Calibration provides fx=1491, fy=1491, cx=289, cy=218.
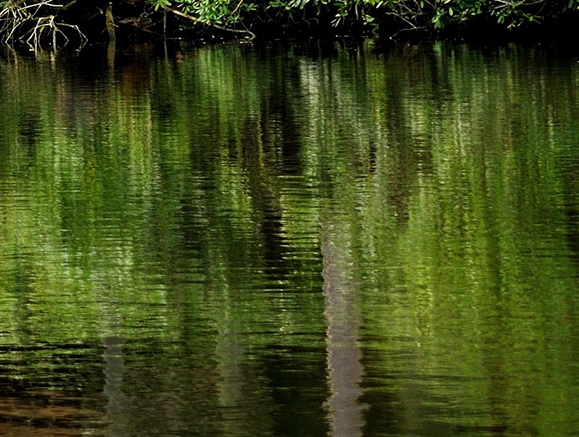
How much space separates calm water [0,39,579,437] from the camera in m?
4.45

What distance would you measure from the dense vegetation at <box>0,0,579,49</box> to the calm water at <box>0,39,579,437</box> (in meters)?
10.3

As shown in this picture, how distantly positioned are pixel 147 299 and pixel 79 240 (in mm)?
1298

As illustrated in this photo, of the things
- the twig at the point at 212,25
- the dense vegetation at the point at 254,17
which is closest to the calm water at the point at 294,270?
the dense vegetation at the point at 254,17

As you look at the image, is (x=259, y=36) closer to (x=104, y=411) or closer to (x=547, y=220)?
(x=547, y=220)

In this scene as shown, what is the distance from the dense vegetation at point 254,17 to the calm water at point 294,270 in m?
10.3

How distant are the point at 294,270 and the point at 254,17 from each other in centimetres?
1959

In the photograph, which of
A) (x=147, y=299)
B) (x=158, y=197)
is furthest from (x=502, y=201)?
(x=147, y=299)

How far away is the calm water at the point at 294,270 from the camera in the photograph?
445 centimetres

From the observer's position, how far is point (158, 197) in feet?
27.5

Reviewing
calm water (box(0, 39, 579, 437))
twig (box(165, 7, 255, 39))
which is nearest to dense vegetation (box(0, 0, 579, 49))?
twig (box(165, 7, 255, 39))

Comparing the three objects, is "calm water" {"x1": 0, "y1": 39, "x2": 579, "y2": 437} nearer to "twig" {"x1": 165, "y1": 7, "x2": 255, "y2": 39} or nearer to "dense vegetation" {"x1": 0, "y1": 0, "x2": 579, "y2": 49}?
"dense vegetation" {"x1": 0, "y1": 0, "x2": 579, "y2": 49}

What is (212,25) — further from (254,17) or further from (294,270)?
(294,270)

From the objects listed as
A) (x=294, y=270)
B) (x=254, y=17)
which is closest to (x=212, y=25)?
(x=254, y=17)

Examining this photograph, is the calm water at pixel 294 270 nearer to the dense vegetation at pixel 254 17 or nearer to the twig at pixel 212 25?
the dense vegetation at pixel 254 17
